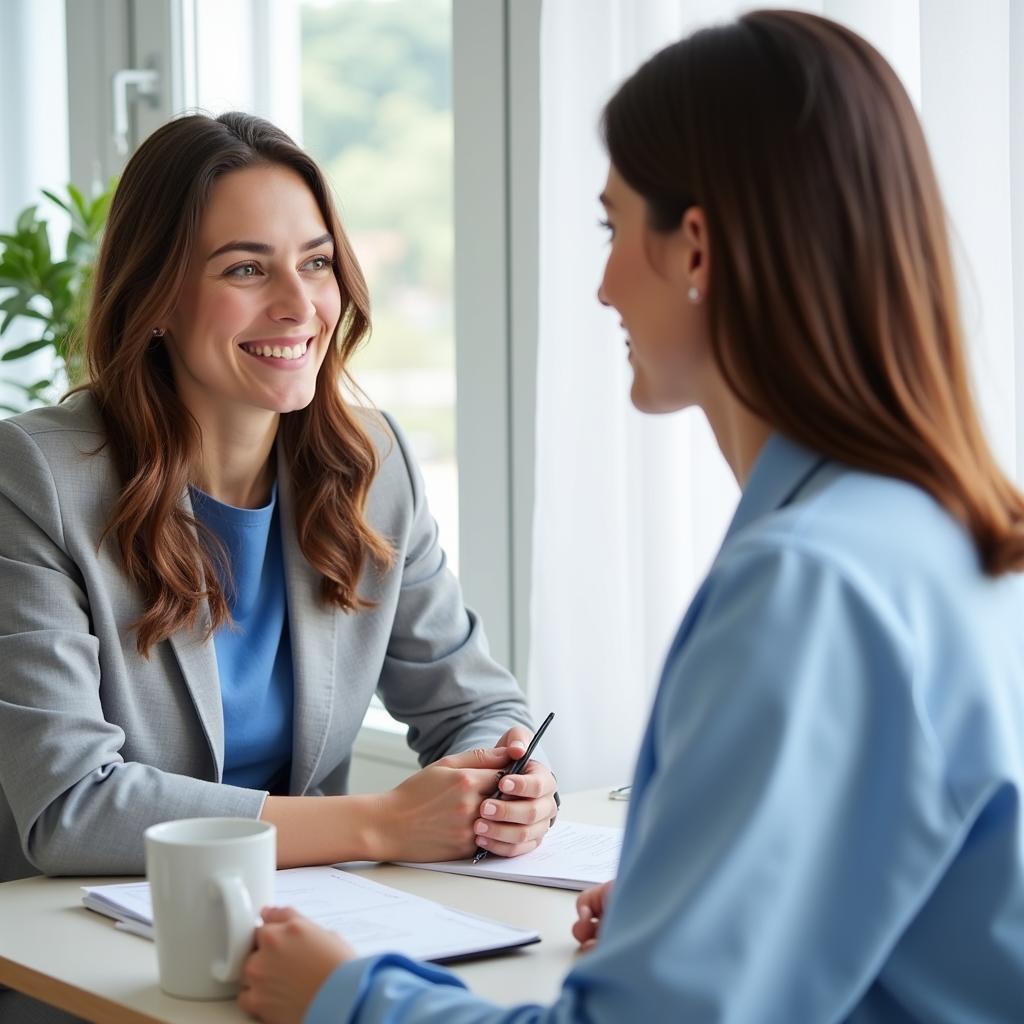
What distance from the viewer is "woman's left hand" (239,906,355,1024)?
93 centimetres

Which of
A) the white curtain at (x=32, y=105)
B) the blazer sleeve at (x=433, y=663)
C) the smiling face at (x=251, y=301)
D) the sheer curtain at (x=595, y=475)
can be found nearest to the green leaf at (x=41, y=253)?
the white curtain at (x=32, y=105)

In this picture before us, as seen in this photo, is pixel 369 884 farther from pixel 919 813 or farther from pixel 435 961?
pixel 919 813

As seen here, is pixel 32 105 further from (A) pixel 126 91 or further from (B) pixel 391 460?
(B) pixel 391 460

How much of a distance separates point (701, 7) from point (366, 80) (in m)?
1.18

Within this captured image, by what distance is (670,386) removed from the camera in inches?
39.0

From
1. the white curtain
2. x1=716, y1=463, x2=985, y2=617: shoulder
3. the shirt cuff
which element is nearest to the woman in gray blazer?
the shirt cuff

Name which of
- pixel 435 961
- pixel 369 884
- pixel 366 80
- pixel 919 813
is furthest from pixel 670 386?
pixel 366 80

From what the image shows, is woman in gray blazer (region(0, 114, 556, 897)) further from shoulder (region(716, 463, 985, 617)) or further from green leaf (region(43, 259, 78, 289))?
green leaf (region(43, 259, 78, 289))

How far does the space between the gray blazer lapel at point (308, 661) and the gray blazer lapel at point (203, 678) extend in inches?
4.1

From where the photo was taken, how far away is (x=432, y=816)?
1411 mm

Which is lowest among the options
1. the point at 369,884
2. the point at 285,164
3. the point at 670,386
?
the point at 369,884

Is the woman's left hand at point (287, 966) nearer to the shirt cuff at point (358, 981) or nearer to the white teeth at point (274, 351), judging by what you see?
the shirt cuff at point (358, 981)

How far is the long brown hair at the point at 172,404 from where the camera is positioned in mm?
1638

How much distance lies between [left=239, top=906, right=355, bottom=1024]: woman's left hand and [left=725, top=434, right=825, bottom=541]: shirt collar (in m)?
0.39
